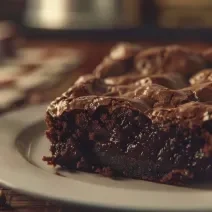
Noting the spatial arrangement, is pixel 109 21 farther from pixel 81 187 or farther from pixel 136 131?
pixel 81 187

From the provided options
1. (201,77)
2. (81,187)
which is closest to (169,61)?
(201,77)

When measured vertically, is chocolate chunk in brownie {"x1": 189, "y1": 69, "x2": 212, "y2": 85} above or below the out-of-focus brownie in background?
above

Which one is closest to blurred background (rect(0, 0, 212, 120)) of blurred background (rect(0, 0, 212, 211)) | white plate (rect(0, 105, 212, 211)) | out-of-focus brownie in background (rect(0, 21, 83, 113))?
blurred background (rect(0, 0, 212, 211))

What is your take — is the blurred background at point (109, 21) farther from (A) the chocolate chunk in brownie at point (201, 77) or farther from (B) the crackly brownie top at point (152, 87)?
(A) the chocolate chunk in brownie at point (201, 77)

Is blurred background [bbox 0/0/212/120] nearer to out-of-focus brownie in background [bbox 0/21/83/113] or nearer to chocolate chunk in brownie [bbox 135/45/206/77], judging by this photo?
out-of-focus brownie in background [bbox 0/21/83/113]

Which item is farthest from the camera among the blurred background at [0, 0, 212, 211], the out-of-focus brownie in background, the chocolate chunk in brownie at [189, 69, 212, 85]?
the blurred background at [0, 0, 212, 211]

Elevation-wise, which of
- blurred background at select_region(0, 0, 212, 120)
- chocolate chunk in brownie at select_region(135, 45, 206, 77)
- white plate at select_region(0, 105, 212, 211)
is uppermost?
chocolate chunk in brownie at select_region(135, 45, 206, 77)

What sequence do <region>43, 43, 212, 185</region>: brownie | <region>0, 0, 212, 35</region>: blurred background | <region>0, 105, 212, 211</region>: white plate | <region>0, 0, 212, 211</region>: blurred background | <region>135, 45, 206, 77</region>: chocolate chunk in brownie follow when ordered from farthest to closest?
<region>0, 0, 212, 35</region>: blurred background
<region>0, 0, 212, 211</region>: blurred background
<region>135, 45, 206, 77</region>: chocolate chunk in brownie
<region>43, 43, 212, 185</region>: brownie
<region>0, 105, 212, 211</region>: white plate

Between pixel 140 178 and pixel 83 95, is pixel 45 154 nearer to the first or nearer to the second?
pixel 83 95
